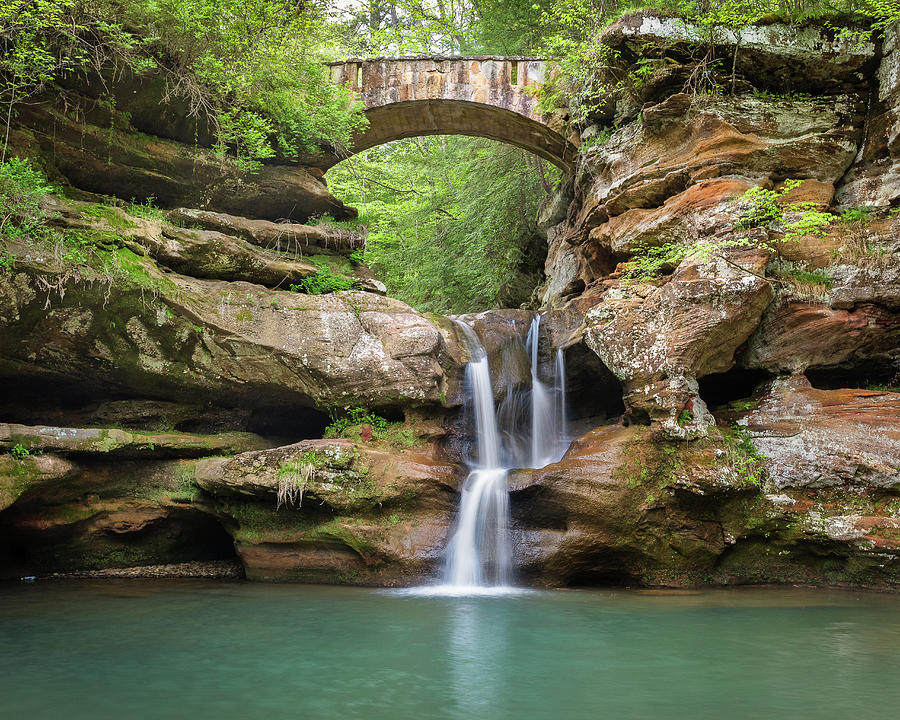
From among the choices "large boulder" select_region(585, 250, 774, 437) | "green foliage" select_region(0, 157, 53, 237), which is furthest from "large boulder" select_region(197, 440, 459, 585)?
"green foliage" select_region(0, 157, 53, 237)

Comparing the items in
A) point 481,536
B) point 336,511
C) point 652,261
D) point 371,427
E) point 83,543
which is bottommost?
point 83,543

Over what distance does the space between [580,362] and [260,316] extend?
561cm

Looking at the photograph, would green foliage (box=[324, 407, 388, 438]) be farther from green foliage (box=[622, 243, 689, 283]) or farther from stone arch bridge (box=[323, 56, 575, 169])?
stone arch bridge (box=[323, 56, 575, 169])

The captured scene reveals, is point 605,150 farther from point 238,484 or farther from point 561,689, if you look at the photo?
point 561,689

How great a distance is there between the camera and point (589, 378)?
11.8m

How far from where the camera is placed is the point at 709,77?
11.3 m

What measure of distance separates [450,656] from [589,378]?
282 inches

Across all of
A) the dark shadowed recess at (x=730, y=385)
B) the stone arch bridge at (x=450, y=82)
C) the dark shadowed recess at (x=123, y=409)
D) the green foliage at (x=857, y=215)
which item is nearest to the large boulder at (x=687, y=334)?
the dark shadowed recess at (x=730, y=385)

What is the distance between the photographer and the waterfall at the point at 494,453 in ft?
29.0

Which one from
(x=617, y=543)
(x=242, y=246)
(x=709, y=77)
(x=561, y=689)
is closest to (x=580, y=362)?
(x=617, y=543)

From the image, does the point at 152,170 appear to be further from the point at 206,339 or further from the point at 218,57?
the point at 206,339

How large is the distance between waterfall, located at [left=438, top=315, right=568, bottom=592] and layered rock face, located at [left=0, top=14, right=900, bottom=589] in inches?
8.4

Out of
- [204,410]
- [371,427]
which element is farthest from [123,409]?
[371,427]

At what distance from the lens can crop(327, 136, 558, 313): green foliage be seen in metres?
18.2
